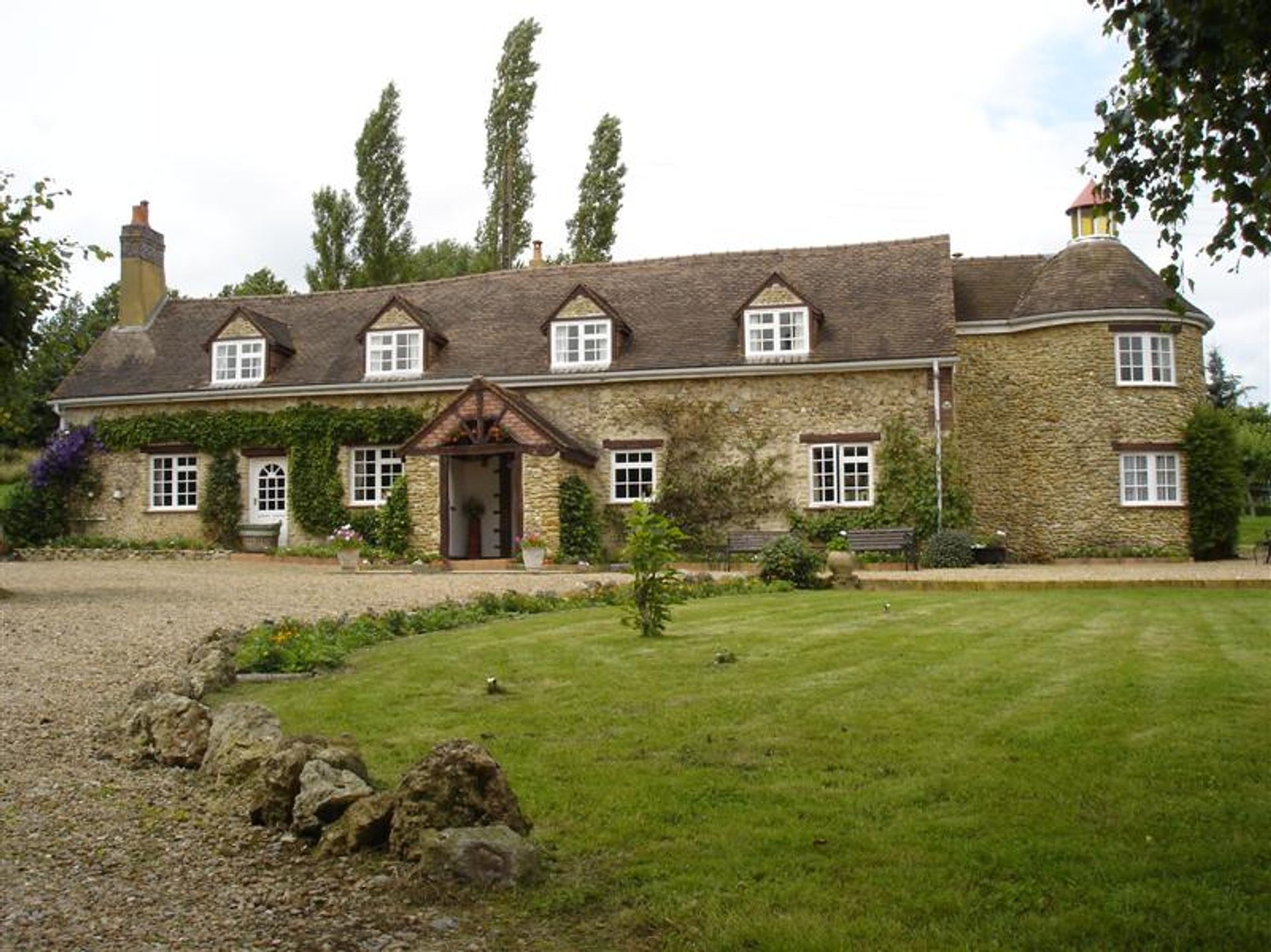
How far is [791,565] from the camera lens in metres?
19.0

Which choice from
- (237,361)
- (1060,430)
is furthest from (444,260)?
(1060,430)

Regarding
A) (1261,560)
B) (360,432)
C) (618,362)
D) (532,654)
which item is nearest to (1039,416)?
(1261,560)

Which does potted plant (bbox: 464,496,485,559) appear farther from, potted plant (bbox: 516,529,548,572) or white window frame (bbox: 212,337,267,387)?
white window frame (bbox: 212,337,267,387)

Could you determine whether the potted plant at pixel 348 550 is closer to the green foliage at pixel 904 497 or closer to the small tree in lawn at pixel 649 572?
the green foliage at pixel 904 497

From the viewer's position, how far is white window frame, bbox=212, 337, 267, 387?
30938mm

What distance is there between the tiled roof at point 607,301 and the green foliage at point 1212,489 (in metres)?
6.40

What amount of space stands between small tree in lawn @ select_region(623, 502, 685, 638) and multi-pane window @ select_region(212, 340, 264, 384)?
71.7 feet

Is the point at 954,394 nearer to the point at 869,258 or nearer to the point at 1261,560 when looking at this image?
the point at 869,258

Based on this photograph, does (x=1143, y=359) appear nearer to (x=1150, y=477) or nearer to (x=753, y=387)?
(x=1150, y=477)

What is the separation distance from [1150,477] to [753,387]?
9597 mm

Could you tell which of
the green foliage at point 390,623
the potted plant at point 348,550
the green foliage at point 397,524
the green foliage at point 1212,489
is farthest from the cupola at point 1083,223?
the potted plant at point 348,550

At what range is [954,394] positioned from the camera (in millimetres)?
26516

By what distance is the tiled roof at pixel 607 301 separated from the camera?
27375 mm

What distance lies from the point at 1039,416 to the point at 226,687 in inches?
884
